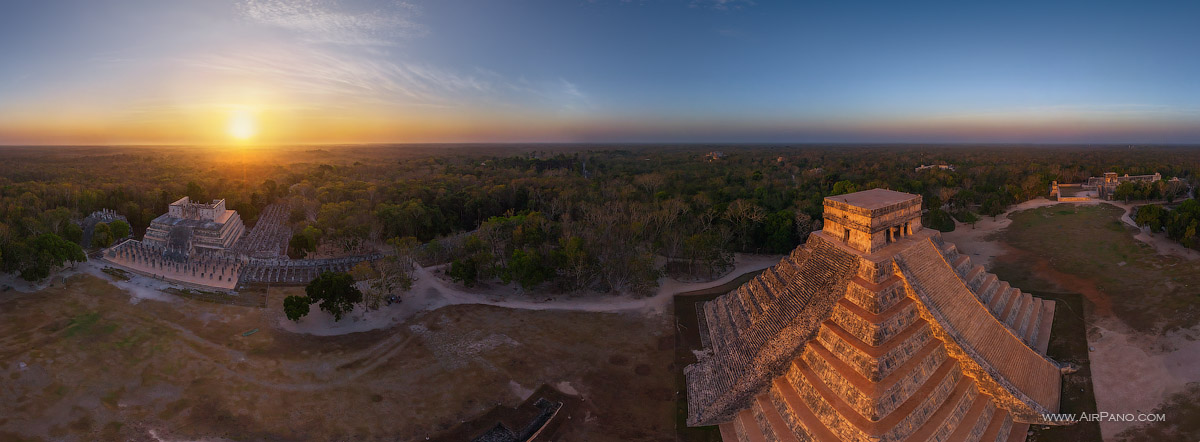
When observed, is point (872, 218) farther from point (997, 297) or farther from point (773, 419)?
point (997, 297)

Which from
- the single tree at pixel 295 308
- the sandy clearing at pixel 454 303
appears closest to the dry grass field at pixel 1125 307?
the sandy clearing at pixel 454 303

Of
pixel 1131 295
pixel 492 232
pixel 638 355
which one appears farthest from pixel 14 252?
pixel 1131 295

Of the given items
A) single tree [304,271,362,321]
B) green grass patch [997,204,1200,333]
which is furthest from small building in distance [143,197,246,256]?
green grass patch [997,204,1200,333]

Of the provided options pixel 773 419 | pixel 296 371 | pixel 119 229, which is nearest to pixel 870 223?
pixel 773 419

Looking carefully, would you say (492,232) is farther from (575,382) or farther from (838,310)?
(838,310)

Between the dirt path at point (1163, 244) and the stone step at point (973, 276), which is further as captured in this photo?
the dirt path at point (1163, 244)

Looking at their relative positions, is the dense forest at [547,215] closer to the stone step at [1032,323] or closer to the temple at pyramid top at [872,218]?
the temple at pyramid top at [872,218]
